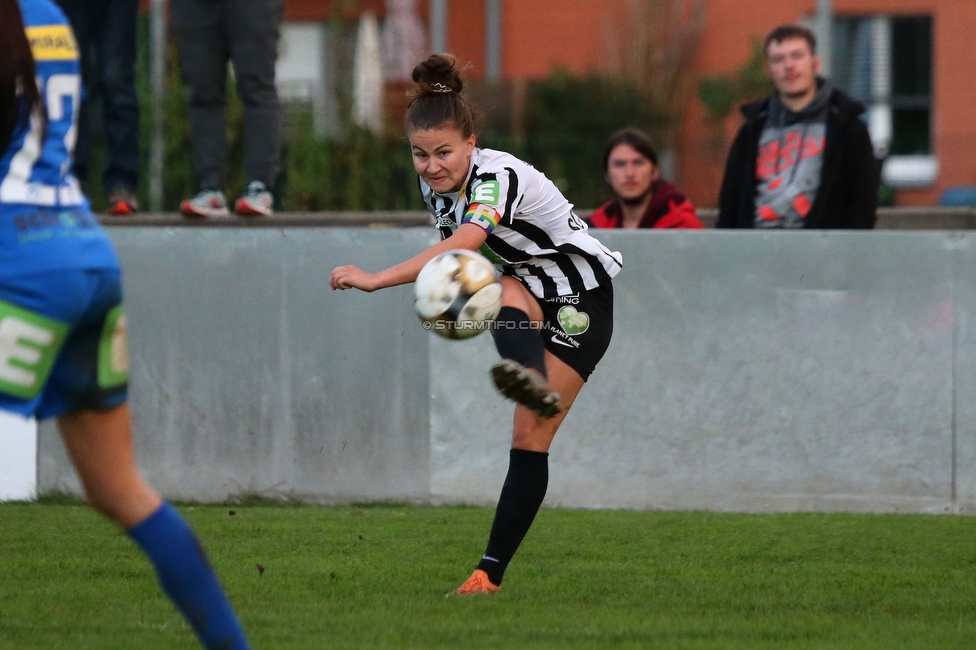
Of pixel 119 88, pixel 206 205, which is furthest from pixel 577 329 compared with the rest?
pixel 119 88

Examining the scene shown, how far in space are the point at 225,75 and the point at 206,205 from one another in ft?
2.63

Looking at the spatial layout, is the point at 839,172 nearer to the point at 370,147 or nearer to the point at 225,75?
the point at 225,75

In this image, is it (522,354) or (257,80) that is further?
(257,80)

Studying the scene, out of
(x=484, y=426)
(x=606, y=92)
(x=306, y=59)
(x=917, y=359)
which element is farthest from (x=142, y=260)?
(x=306, y=59)

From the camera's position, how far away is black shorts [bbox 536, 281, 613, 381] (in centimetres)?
504

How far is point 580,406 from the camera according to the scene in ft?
23.4

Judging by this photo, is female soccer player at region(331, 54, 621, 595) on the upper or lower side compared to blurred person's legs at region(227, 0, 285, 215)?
lower

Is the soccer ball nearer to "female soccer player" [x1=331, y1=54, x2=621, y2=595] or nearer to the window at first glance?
"female soccer player" [x1=331, y1=54, x2=621, y2=595]

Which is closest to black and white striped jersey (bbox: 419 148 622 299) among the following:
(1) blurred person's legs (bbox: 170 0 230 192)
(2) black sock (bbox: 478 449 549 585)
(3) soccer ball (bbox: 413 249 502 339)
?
(3) soccer ball (bbox: 413 249 502 339)

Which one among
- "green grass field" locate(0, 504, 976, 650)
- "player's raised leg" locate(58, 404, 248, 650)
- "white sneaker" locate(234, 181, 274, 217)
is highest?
"white sneaker" locate(234, 181, 274, 217)

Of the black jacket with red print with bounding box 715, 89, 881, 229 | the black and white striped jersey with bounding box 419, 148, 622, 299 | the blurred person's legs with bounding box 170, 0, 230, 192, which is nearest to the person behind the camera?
the black and white striped jersey with bounding box 419, 148, 622, 299

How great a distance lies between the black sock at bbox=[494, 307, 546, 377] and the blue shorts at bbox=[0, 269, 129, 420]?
1.73 meters

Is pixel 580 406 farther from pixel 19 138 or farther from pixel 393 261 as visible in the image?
pixel 19 138

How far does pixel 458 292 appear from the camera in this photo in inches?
178
